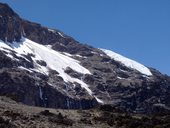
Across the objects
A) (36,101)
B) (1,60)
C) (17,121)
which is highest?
(1,60)

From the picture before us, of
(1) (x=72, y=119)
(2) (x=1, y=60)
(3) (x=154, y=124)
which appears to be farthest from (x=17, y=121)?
(2) (x=1, y=60)

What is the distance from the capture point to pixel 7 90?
184 meters

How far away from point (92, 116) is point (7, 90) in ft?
434

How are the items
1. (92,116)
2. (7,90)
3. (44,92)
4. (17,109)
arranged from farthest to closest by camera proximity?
(44,92)
(7,90)
(92,116)
(17,109)

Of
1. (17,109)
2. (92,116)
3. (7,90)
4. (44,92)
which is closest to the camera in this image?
(17,109)

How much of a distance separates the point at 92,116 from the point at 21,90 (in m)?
135

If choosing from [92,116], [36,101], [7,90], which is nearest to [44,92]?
[36,101]

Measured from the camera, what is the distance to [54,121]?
48.6 m

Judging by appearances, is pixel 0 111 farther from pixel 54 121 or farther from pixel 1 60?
pixel 1 60

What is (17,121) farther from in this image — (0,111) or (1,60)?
(1,60)

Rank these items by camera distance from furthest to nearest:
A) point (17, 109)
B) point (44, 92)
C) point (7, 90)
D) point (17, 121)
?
point (44, 92) < point (7, 90) < point (17, 109) < point (17, 121)

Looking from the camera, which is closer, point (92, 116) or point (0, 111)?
point (0, 111)

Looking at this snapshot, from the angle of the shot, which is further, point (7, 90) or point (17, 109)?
point (7, 90)

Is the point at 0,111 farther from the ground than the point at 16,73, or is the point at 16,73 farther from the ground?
the point at 16,73
